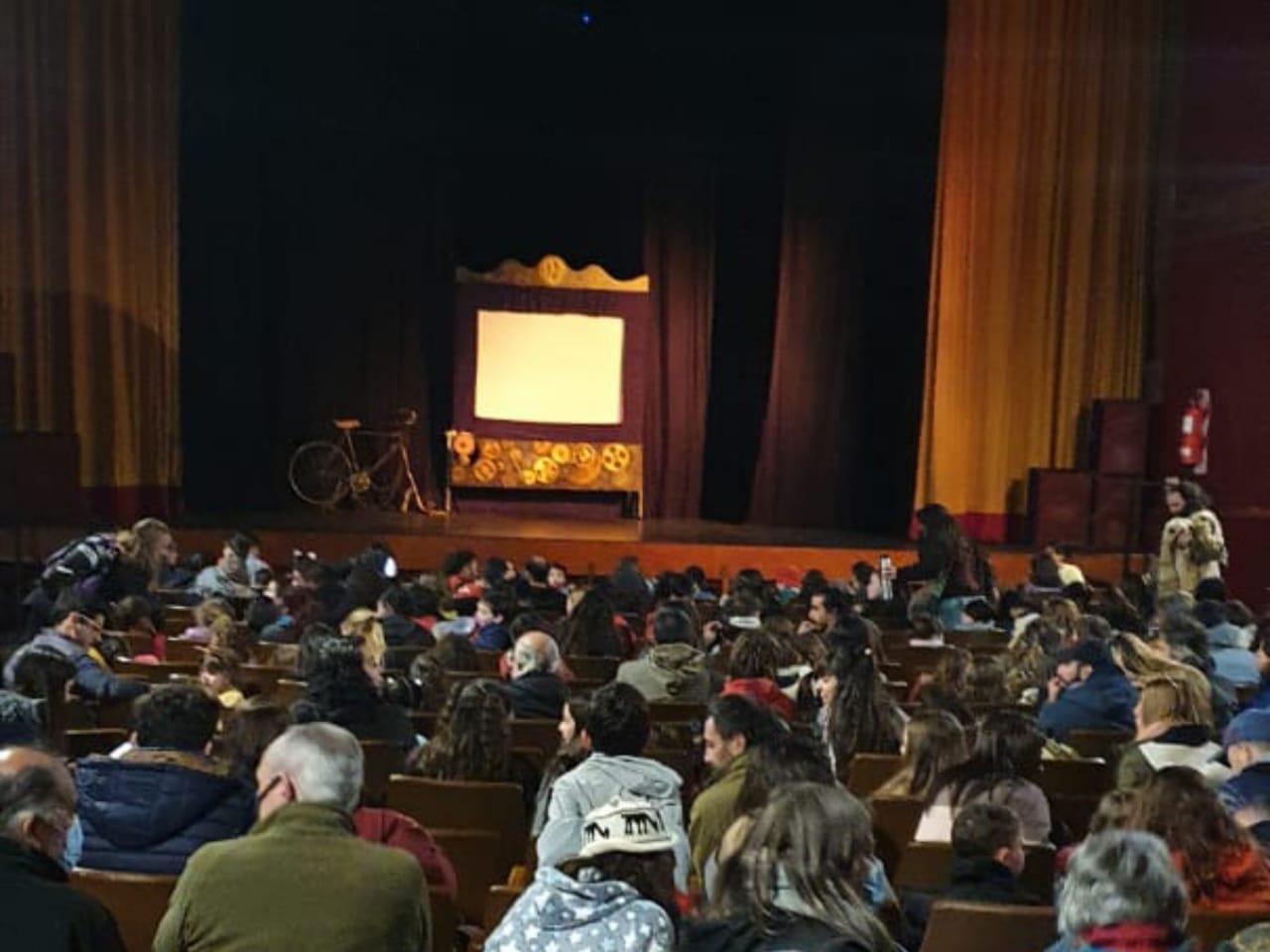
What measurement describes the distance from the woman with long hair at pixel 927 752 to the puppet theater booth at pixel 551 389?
39.1 ft

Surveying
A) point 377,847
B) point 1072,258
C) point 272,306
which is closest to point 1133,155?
point 1072,258

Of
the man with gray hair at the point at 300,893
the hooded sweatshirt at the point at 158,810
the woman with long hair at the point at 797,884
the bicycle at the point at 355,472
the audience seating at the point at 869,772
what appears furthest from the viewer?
the bicycle at the point at 355,472

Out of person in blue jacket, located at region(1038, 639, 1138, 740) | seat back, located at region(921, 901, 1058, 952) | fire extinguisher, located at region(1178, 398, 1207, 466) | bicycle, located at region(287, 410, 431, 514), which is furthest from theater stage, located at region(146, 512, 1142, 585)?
seat back, located at region(921, 901, 1058, 952)

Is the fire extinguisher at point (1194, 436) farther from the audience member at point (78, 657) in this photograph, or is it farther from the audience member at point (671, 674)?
the audience member at point (78, 657)

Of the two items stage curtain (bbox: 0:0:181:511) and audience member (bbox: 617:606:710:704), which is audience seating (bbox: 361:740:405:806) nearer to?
audience member (bbox: 617:606:710:704)

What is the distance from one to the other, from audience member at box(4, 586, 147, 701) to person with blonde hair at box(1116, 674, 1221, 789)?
342 cm

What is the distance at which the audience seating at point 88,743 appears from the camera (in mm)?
4910

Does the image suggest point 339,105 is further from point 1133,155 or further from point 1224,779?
point 1224,779

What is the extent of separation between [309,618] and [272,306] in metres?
9.20

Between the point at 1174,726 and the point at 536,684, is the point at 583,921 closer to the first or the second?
the point at 1174,726

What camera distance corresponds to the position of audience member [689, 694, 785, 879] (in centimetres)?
387

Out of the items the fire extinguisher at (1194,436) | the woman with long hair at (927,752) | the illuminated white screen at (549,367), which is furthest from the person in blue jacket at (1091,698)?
the illuminated white screen at (549,367)

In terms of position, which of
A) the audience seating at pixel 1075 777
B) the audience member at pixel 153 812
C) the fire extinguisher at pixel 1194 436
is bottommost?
the audience seating at pixel 1075 777

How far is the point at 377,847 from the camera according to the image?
2.82 m
